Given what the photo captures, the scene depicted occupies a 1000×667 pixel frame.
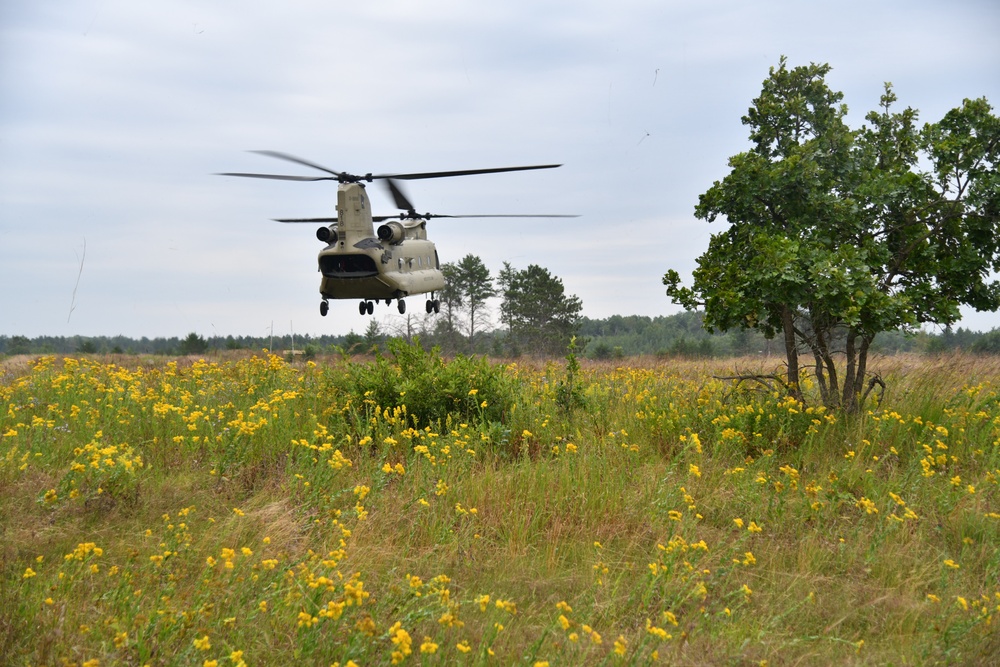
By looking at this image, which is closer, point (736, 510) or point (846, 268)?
point (736, 510)

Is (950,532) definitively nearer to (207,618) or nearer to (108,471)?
(207,618)

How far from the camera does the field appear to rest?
11.9 feet

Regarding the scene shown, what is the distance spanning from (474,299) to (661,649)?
38.3 meters

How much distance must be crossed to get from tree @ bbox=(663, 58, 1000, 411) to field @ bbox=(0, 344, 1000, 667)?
110cm

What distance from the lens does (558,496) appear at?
228 inches

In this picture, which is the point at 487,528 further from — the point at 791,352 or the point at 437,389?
the point at 791,352

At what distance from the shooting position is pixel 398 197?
17562mm

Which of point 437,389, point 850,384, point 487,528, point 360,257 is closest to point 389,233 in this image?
point 360,257

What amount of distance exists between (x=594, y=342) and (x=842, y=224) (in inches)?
2516

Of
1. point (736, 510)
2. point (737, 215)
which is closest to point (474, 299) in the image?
point (737, 215)

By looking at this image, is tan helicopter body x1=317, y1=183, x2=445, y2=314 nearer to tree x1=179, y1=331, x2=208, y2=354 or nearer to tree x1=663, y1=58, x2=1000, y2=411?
tree x1=663, y1=58, x2=1000, y2=411

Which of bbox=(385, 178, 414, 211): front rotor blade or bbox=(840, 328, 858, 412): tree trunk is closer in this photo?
bbox=(840, 328, 858, 412): tree trunk

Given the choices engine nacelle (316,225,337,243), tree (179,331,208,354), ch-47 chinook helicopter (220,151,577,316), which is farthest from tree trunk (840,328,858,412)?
tree (179,331,208,354)

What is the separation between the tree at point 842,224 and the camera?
332 inches
